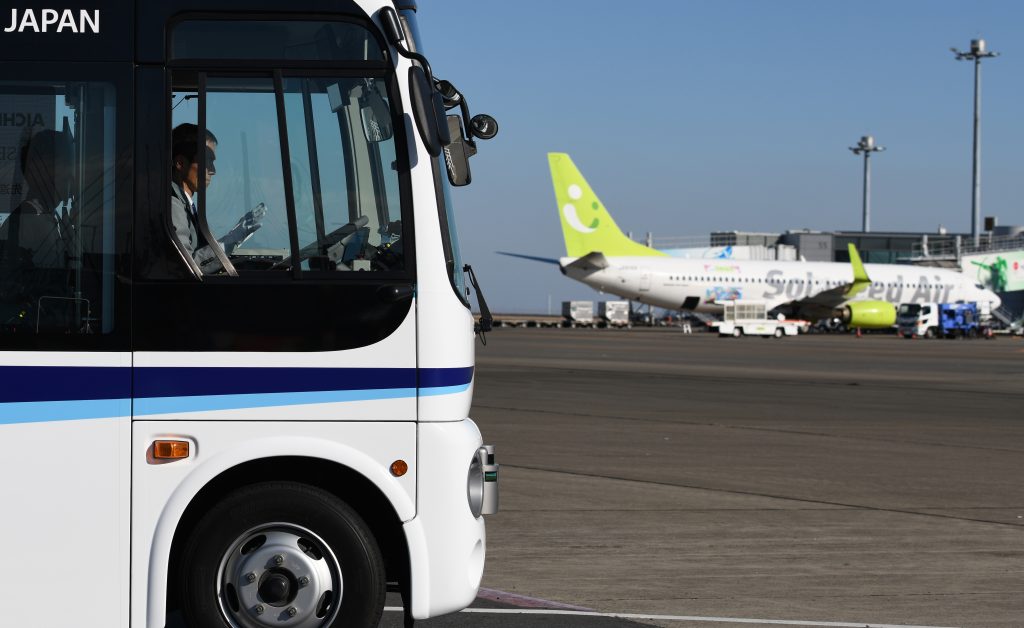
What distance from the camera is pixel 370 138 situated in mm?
5793

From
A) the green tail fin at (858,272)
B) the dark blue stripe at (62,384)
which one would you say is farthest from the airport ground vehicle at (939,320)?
the dark blue stripe at (62,384)

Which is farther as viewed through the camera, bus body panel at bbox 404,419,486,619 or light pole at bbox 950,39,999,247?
light pole at bbox 950,39,999,247

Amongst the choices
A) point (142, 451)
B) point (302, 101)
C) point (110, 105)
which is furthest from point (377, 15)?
point (142, 451)

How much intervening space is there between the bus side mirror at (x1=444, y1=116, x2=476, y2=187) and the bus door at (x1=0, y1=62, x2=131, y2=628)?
1419mm

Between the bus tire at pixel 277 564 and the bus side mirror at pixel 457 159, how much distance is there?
1.55 meters

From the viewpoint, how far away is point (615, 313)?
305 ft

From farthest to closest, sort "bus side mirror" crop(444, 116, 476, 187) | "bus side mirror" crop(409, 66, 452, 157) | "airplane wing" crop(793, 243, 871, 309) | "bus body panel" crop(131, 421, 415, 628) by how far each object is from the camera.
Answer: "airplane wing" crop(793, 243, 871, 309), "bus side mirror" crop(444, 116, 476, 187), "bus side mirror" crop(409, 66, 452, 157), "bus body panel" crop(131, 421, 415, 628)

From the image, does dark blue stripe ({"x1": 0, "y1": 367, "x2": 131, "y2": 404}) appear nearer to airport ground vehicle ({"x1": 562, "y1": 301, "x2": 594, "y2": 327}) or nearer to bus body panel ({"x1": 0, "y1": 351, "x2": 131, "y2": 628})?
bus body panel ({"x1": 0, "y1": 351, "x2": 131, "y2": 628})

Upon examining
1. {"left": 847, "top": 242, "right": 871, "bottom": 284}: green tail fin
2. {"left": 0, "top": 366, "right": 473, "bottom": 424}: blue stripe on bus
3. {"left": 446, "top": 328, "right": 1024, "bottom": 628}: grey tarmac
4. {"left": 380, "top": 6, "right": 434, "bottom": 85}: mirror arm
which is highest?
{"left": 847, "top": 242, "right": 871, "bottom": 284}: green tail fin

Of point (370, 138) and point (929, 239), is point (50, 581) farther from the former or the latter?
point (929, 239)

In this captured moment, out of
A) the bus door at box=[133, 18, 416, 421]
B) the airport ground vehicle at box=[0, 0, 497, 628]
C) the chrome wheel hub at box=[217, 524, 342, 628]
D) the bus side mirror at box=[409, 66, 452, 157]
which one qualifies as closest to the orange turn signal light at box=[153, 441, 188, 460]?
the airport ground vehicle at box=[0, 0, 497, 628]

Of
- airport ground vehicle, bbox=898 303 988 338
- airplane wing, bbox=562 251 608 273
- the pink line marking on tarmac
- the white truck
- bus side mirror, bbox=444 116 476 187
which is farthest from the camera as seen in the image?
airport ground vehicle, bbox=898 303 988 338

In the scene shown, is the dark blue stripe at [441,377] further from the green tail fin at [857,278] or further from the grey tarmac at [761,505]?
the green tail fin at [857,278]

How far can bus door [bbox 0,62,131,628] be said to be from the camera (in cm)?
543
